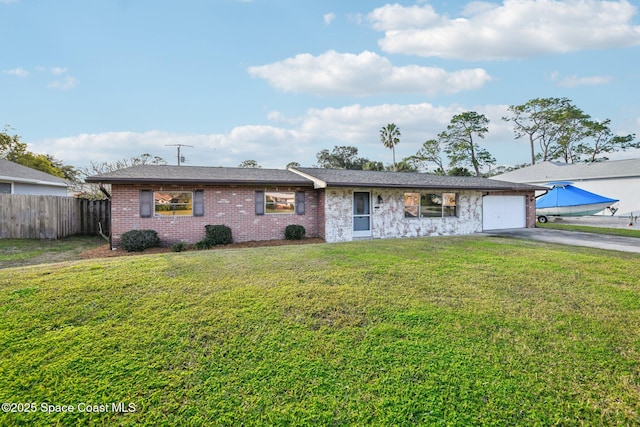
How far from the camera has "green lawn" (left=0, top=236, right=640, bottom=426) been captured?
2412mm

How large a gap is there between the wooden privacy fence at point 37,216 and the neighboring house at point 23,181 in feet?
16.6

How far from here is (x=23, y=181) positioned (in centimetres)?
1602

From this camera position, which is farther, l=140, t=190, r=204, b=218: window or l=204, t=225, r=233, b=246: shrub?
l=204, t=225, r=233, b=246: shrub

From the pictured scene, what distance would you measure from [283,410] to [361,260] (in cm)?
472

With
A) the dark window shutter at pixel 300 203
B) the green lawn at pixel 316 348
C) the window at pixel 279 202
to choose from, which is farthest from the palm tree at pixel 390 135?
the green lawn at pixel 316 348

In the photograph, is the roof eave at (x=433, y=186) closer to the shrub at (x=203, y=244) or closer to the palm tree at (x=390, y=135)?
the shrub at (x=203, y=244)

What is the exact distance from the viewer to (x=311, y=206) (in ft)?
43.6

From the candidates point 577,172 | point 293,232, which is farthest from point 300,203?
point 577,172

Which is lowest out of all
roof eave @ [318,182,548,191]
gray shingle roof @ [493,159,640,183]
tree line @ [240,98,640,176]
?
roof eave @ [318,182,548,191]

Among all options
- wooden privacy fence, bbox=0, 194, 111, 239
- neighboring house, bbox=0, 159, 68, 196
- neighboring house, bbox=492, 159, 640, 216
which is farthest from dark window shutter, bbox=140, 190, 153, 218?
neighboring house, bbox=492, 159, 640, 216

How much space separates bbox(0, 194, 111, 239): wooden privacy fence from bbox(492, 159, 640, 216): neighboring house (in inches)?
1388

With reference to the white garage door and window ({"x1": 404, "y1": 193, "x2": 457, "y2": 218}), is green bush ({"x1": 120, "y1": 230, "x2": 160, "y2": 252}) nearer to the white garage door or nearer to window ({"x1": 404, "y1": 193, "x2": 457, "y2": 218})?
window ({"x1": 404, "y1": 193, "x2": 457, "y2": 218})

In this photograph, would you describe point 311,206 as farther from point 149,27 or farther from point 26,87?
point 26,87

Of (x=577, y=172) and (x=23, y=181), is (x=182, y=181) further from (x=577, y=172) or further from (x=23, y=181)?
(x=577, y=172)
